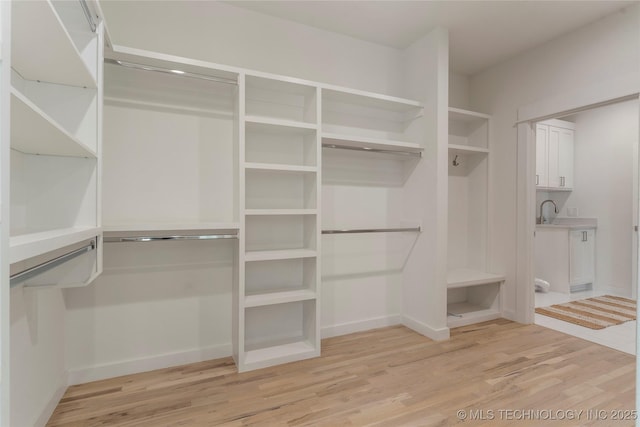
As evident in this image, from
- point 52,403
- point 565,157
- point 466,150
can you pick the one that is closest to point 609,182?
point 565,157

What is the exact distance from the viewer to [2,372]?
2.00 feet

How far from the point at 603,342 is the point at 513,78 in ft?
8.43

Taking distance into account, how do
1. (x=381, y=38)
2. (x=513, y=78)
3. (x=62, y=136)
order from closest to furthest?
(x=62, y=136) < (x=381, y=38) < (x=513, y=78)

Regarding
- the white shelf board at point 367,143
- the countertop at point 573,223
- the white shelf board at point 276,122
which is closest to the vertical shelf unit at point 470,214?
the white shelf board at point 367,143

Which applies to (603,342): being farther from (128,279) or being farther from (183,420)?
(128,279)

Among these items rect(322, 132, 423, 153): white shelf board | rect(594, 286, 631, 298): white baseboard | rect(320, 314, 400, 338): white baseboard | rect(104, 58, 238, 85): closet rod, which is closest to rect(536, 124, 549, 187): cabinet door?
rect(594, 286, 631, 298): white baseboard

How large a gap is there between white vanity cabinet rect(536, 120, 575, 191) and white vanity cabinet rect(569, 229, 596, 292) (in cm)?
76

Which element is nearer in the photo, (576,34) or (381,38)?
(576,34)

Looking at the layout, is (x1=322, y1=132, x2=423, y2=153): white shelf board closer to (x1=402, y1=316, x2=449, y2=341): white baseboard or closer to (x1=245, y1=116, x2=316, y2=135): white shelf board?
(x1=245, y1=116, x2=316, y2=135): white shelf board

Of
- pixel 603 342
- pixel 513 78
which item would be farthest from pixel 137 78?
pixel 603 342

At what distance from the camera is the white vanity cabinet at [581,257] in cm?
416

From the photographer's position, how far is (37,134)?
1.15 metres

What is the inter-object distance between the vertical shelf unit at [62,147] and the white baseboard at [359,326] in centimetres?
184

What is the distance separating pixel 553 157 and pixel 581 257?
4.80ft
